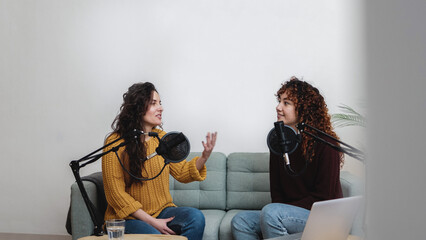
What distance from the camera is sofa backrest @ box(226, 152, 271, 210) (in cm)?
332

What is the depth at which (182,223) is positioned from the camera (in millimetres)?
2594

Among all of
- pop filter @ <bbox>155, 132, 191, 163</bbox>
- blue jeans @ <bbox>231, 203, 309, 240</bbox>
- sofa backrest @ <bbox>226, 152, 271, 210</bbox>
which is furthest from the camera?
sofa backrest @ <bbox>226, 152, 271, 210</bbox>

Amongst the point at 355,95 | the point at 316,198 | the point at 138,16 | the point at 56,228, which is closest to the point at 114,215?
the point at 316,198

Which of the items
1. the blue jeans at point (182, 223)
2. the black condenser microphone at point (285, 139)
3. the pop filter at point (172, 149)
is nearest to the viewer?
the black condenser microphone at point (285, 139)

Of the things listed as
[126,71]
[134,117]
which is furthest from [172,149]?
[126,71]

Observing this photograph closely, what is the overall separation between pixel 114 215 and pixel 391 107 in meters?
2.62

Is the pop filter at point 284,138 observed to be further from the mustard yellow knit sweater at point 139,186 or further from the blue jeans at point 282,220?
the mustard yellow knit sweater at point 139,186

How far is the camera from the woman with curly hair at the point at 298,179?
241cm

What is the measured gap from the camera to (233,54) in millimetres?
3795

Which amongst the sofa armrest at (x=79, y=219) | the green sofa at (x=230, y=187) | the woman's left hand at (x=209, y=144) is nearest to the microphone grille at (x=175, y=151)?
the woman's left hand at (x=209, y=144)

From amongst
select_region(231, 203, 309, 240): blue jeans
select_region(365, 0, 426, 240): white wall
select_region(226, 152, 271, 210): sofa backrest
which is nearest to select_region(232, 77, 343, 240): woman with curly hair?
select_region(231, 203, 309, 240): blue jeans

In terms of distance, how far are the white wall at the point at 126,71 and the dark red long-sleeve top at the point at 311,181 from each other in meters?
1.04

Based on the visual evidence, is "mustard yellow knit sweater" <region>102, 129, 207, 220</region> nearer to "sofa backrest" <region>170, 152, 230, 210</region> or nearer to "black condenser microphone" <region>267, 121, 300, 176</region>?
"sofa backrest" <region>170, 152, 230, 210</region>

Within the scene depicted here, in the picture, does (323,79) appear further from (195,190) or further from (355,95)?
(355,95)
